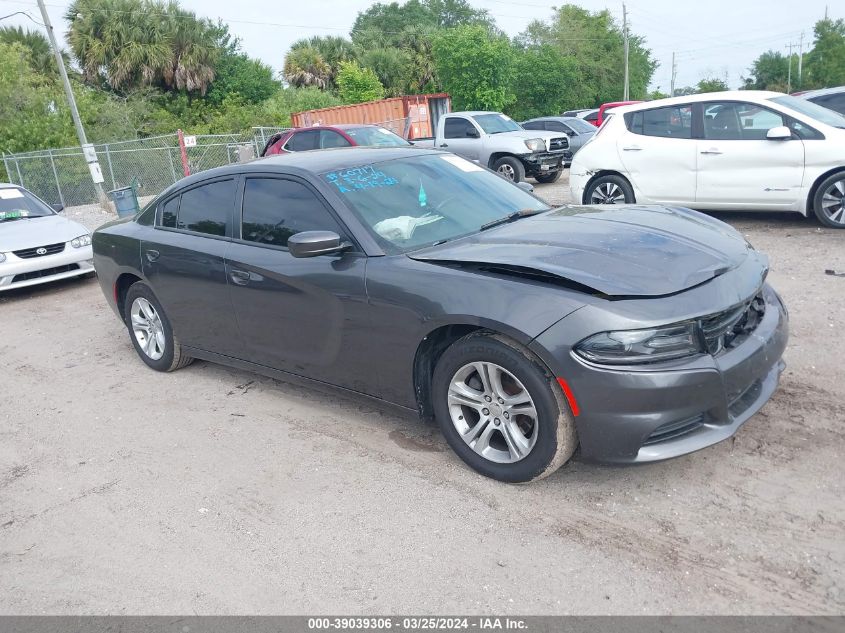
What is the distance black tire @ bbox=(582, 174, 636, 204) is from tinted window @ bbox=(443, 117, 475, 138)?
21.0 ft

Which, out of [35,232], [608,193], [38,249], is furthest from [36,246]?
[608,193]

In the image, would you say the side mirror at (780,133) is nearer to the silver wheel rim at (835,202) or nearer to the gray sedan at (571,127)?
the silver wheel rim at (835,202)

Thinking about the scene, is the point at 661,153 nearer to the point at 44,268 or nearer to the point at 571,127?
the point at 44,268

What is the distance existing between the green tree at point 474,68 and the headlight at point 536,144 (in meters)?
18.7

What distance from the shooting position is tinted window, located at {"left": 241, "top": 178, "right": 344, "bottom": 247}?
4.32 meters

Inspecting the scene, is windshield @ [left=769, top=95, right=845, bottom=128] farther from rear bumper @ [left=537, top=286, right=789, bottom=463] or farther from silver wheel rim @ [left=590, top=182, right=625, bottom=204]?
rear bumper @ [left=537, top=286, right=789, bottom=463]

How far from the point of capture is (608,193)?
983 centimetres

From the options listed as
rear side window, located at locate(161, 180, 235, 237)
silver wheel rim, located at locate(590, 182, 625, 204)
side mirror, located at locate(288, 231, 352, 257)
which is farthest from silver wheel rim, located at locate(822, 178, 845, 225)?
rear side window, located at locate(161, 180, 235, 237)

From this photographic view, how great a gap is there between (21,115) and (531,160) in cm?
2158

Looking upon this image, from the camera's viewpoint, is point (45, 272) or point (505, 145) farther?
point (505, 145)

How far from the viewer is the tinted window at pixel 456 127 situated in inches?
627

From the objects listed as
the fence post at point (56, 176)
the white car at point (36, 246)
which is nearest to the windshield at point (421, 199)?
the white car at point (36, 246)

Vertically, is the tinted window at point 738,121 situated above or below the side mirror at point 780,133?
above

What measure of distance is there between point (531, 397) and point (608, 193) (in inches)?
278
